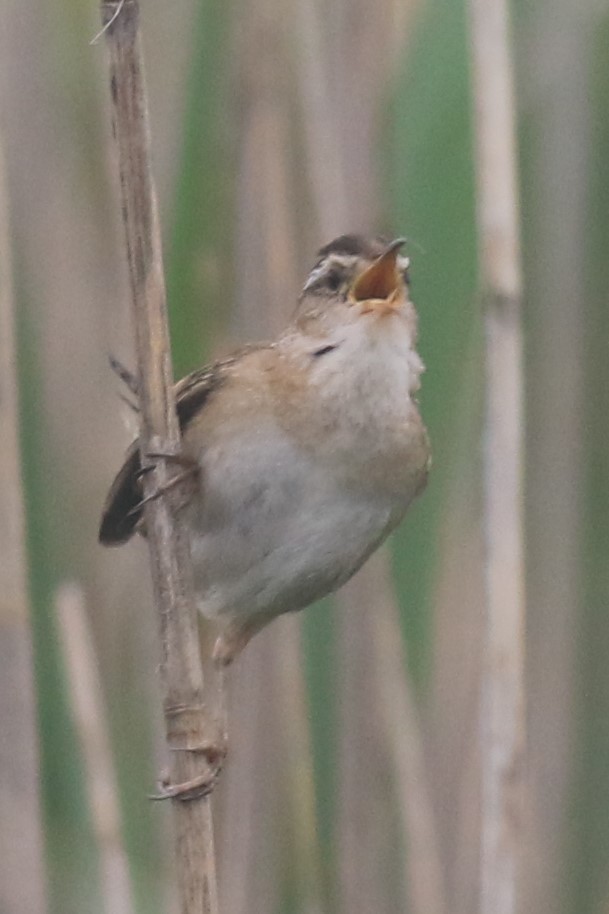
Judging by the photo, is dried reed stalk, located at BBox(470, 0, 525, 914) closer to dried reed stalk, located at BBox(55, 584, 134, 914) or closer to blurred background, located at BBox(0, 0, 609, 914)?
blurred background, located at BBox(0, 0, 609, 914)

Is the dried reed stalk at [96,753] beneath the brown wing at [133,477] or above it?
beneath

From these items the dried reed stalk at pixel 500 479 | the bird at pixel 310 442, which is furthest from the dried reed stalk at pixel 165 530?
the dried reed stalk at pixel 500 479

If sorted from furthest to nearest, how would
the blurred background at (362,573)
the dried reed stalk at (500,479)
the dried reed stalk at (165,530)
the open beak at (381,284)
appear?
the blurred background at (362,573), the dried reed stalk at (500,479), the open beak at (381,284), the dried reed stalk at (165,530)

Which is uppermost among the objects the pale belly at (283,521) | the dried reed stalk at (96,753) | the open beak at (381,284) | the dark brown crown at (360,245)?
the dark brown crown at (360,245)

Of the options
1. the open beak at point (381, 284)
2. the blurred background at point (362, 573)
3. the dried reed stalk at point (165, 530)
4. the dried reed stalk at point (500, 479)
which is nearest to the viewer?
the dried reed stalk at point (165, 530)

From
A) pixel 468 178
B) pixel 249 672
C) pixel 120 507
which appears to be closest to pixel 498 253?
pixel 468 178

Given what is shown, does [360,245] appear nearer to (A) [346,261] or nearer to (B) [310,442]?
(A) [346,261]

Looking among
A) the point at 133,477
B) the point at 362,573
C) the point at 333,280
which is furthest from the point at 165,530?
the point at 362,573

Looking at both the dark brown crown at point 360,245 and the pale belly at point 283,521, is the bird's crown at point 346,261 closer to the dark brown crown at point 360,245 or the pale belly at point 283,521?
the dark brown crown at point 360,245
